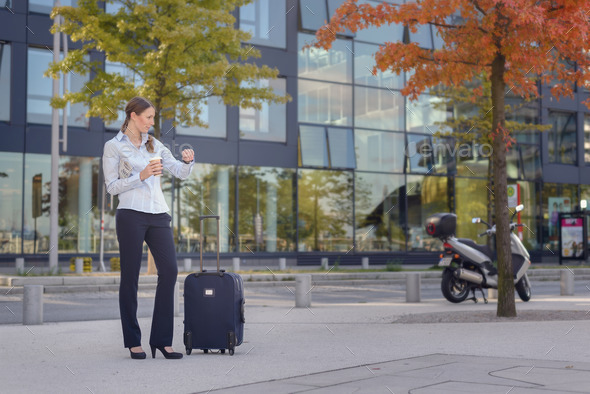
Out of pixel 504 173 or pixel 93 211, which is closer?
pixel 504 173

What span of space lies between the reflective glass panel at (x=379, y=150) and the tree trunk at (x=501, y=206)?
800 inches

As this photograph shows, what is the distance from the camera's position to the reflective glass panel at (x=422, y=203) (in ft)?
104

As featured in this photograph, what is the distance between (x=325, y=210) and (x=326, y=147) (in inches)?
93.6

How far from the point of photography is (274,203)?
2847 centimetres

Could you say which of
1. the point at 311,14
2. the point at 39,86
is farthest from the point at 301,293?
the point at 311,14

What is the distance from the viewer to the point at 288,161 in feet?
94.1

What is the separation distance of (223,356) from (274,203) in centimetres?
2243

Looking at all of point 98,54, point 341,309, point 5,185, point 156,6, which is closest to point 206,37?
point 156,6

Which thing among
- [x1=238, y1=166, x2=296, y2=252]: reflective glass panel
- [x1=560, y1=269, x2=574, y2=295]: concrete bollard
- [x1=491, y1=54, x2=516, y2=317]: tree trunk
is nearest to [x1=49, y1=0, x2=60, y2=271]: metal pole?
[x1=238, y1=166, x2=296, y2=252]: reflective glass panel

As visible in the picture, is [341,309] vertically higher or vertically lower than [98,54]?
lower

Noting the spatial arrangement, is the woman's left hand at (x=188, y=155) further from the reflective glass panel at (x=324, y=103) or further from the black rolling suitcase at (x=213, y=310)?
the reflective glass panel at (x=324, y=103)

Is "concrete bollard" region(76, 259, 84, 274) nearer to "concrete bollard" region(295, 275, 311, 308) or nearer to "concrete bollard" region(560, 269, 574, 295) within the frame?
"concrete bollard" region(295, 275, 311, 308)

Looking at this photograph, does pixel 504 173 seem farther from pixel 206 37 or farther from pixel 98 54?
pixel 98 54

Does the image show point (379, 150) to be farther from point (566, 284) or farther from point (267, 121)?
point (566, 284)
